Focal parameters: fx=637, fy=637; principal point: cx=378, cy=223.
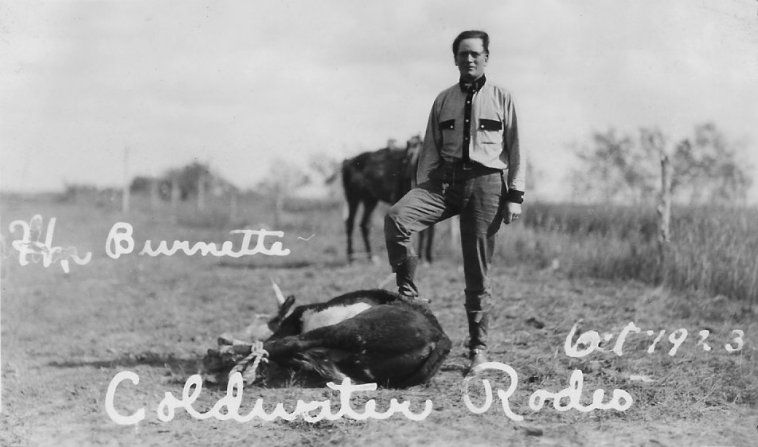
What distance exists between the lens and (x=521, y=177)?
380cm

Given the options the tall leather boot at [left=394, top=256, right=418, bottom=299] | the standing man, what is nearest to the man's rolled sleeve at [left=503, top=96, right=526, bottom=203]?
the standing man

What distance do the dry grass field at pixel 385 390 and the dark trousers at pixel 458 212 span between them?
767 mm

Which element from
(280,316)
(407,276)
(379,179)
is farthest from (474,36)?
(379,179)

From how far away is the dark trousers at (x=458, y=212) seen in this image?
3.66 meters

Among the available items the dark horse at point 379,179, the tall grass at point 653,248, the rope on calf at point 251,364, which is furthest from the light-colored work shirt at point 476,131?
the dark horse at point 379,179

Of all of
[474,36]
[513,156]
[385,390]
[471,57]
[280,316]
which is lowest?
[385,390]

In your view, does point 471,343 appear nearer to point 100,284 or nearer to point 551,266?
point 551,266

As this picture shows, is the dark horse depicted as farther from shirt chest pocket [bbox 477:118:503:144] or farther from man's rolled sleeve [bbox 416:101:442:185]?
shirt chest pocket [bbox 477:118:503:144]

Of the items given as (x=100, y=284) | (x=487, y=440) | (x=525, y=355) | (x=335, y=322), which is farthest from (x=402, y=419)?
(x=100, y=284)

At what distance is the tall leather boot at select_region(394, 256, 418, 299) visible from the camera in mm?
3779

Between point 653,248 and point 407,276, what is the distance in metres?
5.16

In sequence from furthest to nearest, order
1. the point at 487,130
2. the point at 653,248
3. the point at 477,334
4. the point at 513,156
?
1. the point at 653,248
2. the point at 477,334
3. the point at 513,156
4. the point at 487,130

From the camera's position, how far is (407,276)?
385 centimetres

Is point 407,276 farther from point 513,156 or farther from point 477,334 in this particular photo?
point 513,156
